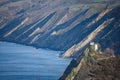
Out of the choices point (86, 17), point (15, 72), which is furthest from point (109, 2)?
point (15, 72)

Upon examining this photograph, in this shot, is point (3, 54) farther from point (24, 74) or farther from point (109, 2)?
point (109, 2)

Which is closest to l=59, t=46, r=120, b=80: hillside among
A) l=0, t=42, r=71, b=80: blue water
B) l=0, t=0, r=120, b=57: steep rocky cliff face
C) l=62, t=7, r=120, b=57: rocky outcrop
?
l=0, t=42, r=71, b=80: blue water

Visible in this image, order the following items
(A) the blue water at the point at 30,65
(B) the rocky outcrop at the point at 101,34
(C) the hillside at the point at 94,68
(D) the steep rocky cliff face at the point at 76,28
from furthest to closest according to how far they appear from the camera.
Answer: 1. (D) the steep rocky cliff face at the point at 76,28
2. (B) the rocky outcrop at the point at 101,34
3. (A) the blue water at the point at 30,65
4. (C) the hillside at the point at 94,68

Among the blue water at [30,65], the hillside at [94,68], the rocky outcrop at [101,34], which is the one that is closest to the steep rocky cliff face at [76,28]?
the rocky outcrop at [101,34]

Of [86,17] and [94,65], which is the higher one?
[94,65]

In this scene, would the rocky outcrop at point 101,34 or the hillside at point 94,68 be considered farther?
the rocky outcrop at point 101,34

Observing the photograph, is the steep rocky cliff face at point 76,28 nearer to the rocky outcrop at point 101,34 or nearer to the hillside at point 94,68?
the rocky outcrop at point 101,34

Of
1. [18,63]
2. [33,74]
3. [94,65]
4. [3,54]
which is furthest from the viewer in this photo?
[3,54]

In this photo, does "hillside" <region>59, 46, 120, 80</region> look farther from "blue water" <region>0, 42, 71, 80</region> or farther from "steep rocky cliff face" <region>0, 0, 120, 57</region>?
"steep rocky cliff face" <region>0, 0, 120, 57</region>
